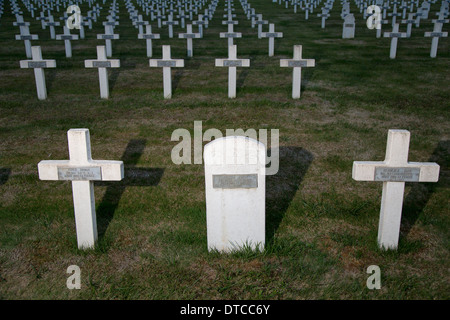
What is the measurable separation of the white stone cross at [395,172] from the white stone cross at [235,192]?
3.09ft

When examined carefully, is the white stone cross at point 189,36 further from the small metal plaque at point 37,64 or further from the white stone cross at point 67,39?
the small metal plaque at point 37,64

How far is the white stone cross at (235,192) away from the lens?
13.1ft

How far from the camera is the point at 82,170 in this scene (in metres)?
4.24

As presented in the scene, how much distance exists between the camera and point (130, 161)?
22.5ft

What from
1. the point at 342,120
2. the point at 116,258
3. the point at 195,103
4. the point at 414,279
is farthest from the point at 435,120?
the point at 116,258

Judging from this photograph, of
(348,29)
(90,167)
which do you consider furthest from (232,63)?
(348,29)

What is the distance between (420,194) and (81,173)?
4018mm

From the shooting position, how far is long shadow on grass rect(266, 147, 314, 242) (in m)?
5.15

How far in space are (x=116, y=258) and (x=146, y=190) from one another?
159cm

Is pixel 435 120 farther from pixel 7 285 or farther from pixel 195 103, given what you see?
pixel 7 285

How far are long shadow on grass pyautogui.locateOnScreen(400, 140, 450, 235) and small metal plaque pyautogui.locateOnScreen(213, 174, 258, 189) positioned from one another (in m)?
1.83

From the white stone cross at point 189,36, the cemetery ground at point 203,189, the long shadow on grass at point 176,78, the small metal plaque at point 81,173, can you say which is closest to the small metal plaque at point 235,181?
the cemetery ground at point 203,189

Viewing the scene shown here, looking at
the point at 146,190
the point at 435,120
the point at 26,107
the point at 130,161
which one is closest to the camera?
the point at 146,190

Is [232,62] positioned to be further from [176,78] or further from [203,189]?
[203,189]
